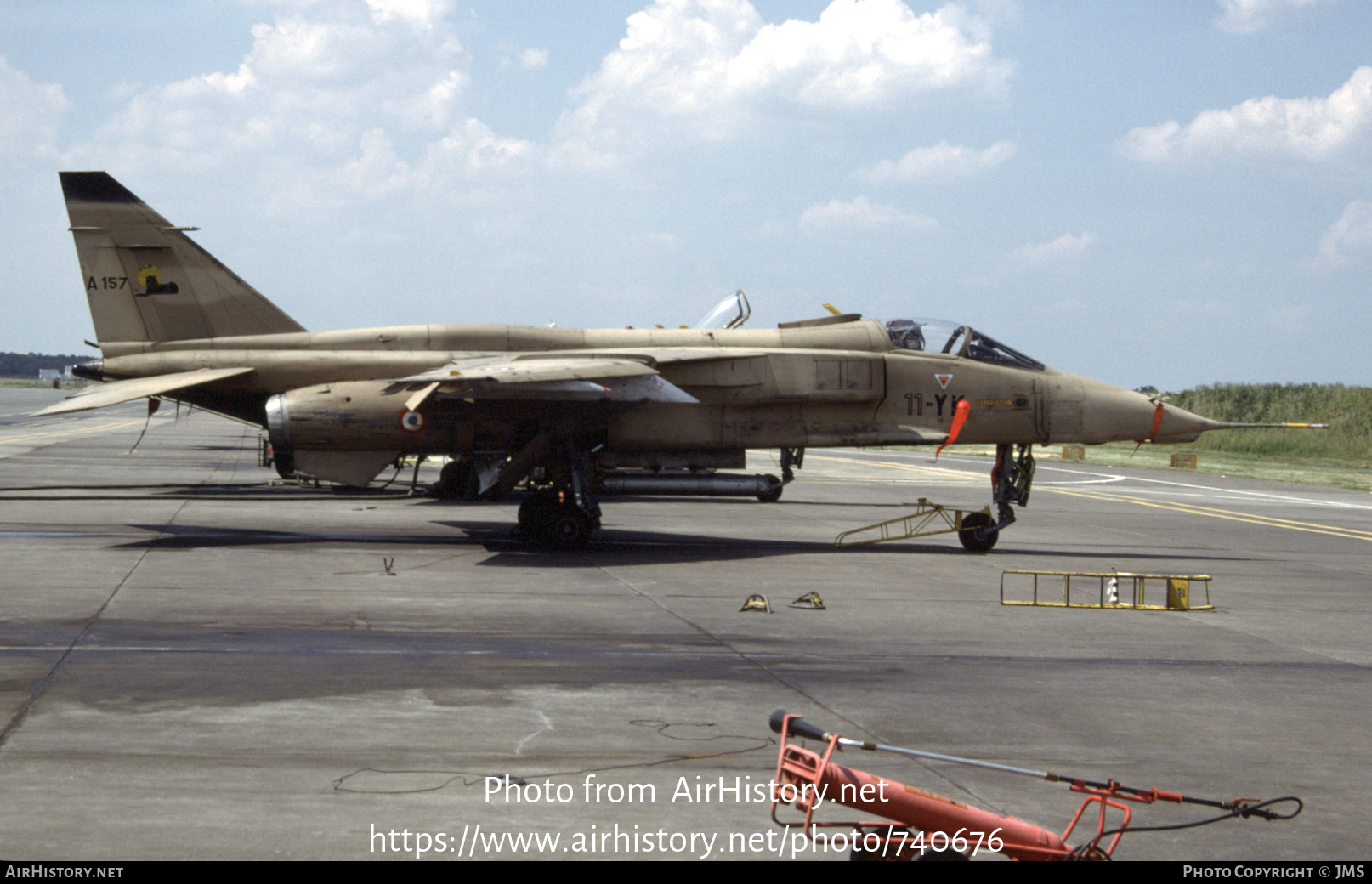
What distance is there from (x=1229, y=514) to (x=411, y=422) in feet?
72.2

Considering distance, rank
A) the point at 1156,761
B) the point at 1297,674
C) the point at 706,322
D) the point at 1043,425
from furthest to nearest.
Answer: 1. the point at 706,322
2. the point at 1043,425
3. the point at 1297,674
4. the point at 1156,761

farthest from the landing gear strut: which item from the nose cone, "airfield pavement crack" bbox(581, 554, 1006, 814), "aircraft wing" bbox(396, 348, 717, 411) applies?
the nose cone

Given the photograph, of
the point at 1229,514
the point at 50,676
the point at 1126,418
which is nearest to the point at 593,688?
the point at 50,676

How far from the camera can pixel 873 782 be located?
15.2ft

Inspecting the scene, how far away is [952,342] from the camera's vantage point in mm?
19875

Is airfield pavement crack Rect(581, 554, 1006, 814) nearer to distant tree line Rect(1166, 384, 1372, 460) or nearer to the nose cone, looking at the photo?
the nose cone

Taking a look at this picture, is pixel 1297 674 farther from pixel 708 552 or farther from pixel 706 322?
pixel 706 322

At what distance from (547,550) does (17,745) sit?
36.9ft

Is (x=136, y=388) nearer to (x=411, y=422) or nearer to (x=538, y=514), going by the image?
→ (x=411, y=422)

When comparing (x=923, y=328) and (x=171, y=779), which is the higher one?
(x=923, y=328)

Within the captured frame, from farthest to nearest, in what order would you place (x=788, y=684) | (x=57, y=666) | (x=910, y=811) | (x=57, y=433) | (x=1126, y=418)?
(x=57, y=433)
(x=1126, y=418)
(x=788, y=684)
(x=57, y=666)
(x=910, y=811)

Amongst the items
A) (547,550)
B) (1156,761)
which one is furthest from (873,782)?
(547,550)

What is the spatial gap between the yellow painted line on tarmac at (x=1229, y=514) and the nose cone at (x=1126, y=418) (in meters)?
8.19

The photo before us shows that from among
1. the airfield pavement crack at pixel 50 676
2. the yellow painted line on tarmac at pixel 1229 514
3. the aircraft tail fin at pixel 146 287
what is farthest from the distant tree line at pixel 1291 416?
the airfield pavement crack at pixel 50 676
